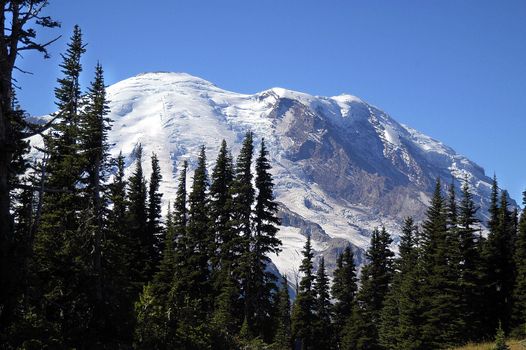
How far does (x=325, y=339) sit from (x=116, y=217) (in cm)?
4571

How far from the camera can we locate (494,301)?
172ft

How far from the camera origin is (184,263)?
148 feet

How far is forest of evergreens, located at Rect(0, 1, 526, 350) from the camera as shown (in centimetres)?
1384

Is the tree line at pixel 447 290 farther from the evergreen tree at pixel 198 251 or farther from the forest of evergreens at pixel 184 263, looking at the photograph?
the evergreen tree at pixel 198 251

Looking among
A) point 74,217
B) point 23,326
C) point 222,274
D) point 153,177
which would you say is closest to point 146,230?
point 153,177

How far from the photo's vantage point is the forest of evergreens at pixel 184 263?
13.8 meters

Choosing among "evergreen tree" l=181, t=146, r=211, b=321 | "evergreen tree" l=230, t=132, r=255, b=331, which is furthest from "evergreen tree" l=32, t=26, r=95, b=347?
"evergreen tree" l=181, t=146, r=211, b=321

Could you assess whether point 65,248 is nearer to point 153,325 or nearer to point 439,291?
point 153,325

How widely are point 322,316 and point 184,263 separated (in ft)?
94.4

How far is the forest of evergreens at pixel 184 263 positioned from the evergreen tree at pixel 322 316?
0.70 ft

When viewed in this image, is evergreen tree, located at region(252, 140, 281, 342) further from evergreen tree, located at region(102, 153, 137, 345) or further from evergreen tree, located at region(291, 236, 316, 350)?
evergreen tree, located at region(291, 236, 316, 350)

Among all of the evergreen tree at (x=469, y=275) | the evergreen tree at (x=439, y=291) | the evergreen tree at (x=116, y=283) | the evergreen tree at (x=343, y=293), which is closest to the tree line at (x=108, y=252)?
the evergreen tree at (x=116, y=283)

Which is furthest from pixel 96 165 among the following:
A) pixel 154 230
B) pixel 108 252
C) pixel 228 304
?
pixel 154 230

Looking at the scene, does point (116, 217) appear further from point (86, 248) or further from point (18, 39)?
point (18, 39)
